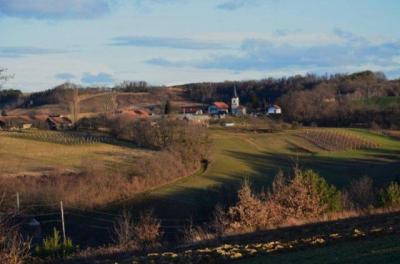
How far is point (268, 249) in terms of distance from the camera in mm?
18141

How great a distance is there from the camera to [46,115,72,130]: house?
4117 inches

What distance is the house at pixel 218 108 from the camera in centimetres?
15012

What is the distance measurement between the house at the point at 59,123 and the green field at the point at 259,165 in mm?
22324

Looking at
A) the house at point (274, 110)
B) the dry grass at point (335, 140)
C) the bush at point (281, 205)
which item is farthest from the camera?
the house at point (274, 110)

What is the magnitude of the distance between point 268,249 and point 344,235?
2276 millimetres

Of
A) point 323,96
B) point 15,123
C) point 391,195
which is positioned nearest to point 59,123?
point 15,123

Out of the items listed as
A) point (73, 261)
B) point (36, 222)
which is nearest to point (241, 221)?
point (73, 261)

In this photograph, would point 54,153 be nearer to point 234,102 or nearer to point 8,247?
point 8,247

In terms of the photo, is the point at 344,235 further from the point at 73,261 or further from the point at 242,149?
the point at 242,149

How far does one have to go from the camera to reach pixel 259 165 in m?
79.4

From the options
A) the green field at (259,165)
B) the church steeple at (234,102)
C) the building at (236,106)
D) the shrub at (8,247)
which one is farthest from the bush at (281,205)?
the church steeple at (234,102)

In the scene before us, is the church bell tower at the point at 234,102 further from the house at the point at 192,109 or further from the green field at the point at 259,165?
the green field at the point at 259,165

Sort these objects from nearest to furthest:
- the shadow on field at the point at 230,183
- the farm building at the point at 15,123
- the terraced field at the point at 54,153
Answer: the shadow on field at the point at 230,183
the terraced field at the point at 54,153
the farm building at the point at 15,123

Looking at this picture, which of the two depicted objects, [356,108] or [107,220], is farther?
[356,108]
